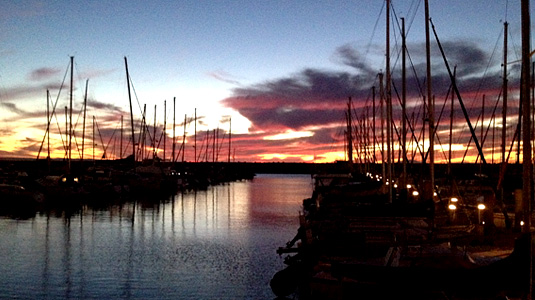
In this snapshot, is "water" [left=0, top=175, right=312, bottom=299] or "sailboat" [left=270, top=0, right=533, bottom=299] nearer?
"sailboat" [left=270, top=0, right=533, bottom=299]

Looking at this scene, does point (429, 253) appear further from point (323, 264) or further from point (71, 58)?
point (71, 58)

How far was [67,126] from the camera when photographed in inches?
3273

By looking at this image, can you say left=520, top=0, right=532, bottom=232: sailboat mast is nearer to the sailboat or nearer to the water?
the sailboat

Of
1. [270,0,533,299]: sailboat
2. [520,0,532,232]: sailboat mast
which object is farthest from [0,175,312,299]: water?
[520,0,532,232]: sailboat mast

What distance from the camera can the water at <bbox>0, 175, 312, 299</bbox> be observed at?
2630 cm

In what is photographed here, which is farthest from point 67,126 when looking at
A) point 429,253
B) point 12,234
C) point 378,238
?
point 429,253

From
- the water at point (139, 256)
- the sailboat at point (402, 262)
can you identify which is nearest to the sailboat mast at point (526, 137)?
the sailboat at point (402, 262)

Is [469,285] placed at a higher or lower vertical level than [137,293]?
higher

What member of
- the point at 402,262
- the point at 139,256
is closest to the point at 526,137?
the point at 402,262

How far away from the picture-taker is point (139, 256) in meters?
35.5

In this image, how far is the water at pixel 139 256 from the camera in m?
26.3

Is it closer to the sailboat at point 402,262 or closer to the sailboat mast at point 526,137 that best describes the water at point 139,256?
the sailboat at point 402,262

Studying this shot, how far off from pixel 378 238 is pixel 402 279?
914 cm

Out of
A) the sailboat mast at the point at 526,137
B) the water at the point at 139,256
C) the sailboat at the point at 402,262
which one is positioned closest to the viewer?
the sailboat mast at the point at 526,137
